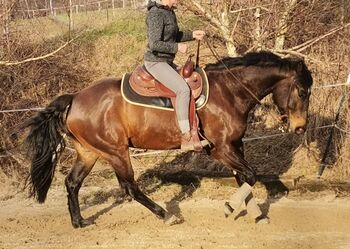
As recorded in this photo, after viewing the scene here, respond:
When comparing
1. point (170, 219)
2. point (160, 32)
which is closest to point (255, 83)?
point (160, 32)

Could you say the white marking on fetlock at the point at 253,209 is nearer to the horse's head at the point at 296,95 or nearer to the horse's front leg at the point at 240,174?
the horse's front leg at the point at 240,174

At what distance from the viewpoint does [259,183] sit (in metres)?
7.70

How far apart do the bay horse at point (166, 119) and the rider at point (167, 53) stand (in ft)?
0.78

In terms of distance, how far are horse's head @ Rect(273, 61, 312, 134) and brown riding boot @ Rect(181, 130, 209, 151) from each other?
106 cm

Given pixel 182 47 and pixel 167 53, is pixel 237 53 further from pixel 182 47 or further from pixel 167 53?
pixel 182 47

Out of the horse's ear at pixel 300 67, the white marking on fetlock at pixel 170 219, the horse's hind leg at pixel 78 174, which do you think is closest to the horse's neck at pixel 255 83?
the horse's ear at pixel 300 67

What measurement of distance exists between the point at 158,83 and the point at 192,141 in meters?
0.80

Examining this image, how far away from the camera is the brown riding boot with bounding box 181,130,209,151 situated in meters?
6.05

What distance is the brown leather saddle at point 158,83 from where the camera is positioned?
6078 mm

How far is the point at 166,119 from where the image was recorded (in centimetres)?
619

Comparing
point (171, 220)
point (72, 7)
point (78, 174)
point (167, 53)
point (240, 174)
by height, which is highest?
point (167, 53)

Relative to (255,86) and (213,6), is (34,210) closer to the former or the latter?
(255,86)

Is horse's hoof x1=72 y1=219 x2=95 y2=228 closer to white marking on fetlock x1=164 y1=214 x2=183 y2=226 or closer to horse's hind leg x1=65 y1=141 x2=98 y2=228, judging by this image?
horse's hind leg x1=65 y1=141 x2=98 y2=228

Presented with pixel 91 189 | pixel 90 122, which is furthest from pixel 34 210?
pixel 90 122
